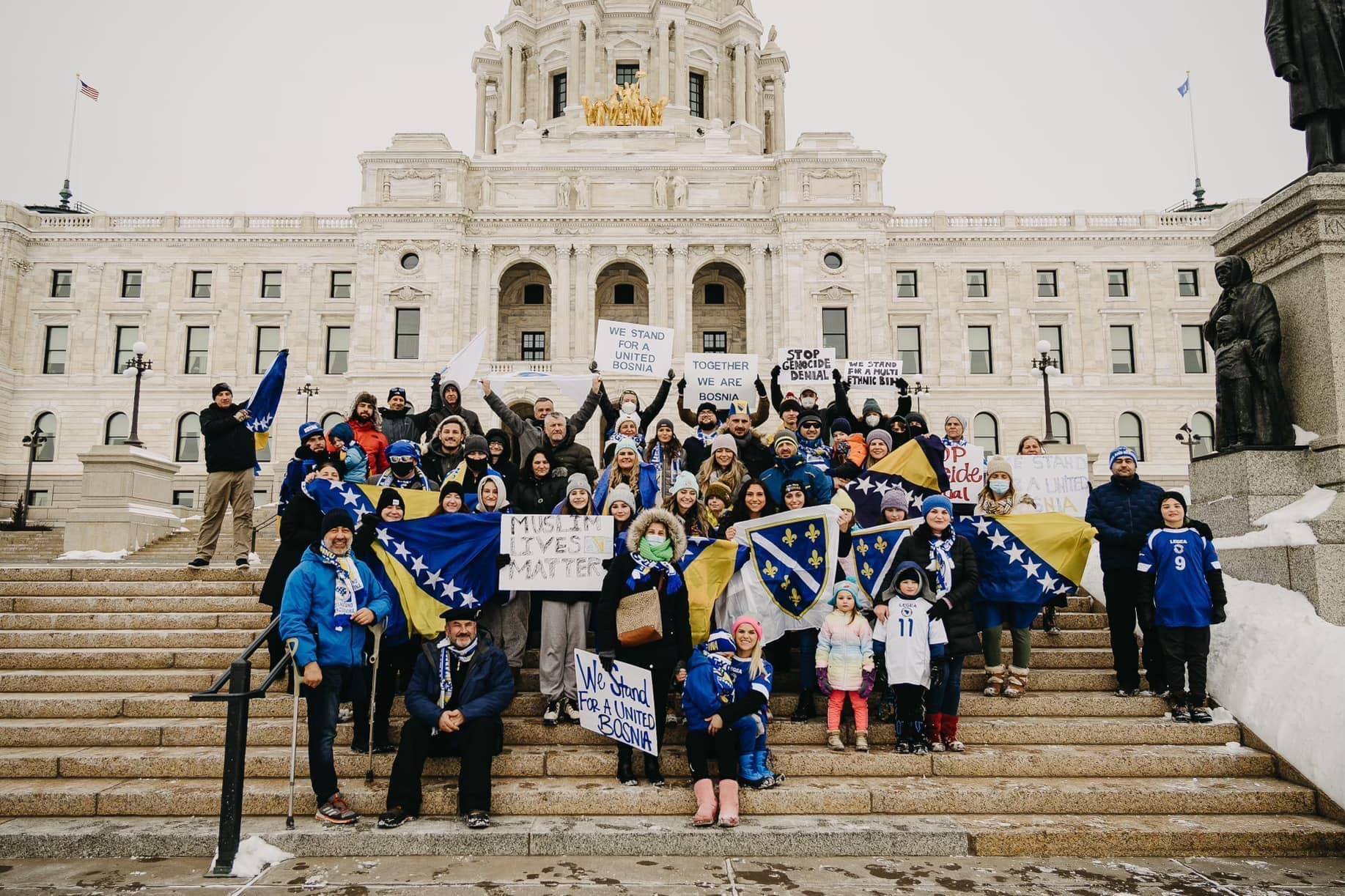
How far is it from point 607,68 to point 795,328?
26313 millimetres

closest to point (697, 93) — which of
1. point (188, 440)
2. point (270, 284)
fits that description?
point (270, 284)

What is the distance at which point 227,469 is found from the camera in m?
11.1

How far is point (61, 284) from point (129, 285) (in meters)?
3.27

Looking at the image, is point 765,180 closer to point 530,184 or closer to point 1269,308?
point 530,184

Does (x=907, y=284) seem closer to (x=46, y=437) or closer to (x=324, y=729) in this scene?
(x=324, y=729)

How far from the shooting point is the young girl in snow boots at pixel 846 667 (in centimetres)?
715

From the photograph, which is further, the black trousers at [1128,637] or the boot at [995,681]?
the boot at [995,681]

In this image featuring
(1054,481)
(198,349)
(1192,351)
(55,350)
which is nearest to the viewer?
(1054,481)

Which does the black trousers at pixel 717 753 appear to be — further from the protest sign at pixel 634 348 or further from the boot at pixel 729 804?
the protest sign at pixel 634 348

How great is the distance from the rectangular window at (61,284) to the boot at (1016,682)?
162 ft

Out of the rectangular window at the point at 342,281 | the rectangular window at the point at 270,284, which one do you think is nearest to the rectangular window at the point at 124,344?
the rectangular window at the point at 270,284

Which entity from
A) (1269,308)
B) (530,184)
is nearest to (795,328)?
(530,184)

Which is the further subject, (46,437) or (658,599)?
(46,437)

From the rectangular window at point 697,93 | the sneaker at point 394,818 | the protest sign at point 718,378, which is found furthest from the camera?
the rectangular window at point 697,93
